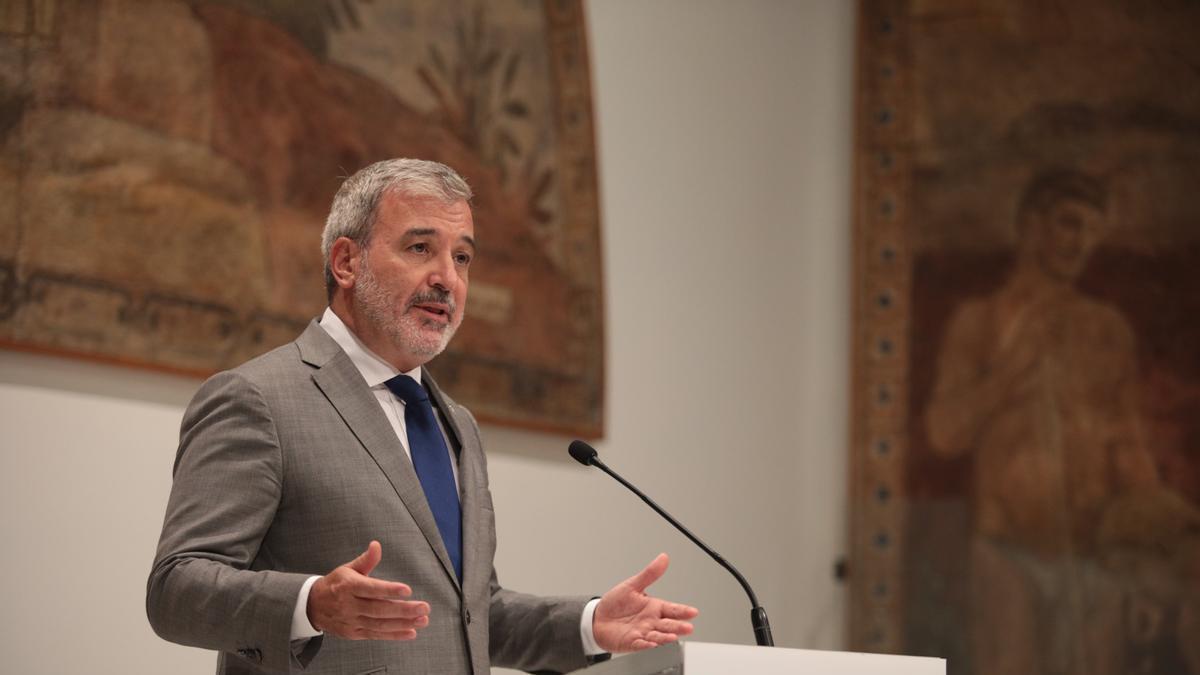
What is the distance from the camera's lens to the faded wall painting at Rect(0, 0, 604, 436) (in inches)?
167

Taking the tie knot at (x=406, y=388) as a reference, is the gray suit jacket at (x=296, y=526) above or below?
below

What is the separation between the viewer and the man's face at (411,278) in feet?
10.6

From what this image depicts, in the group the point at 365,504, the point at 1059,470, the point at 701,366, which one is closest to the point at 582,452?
the point at 365,504

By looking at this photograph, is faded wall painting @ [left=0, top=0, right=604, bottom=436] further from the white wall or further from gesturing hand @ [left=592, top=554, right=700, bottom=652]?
gesturing hand @ [left=592, top=554, right=700, bottom=652]

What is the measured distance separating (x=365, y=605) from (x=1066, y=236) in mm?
5812

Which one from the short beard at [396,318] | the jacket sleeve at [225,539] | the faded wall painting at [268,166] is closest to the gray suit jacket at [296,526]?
the jacket sleeve at [225,539]

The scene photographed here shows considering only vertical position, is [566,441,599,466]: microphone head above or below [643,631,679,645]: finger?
above

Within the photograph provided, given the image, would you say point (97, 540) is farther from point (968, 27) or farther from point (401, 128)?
point (968, 27)

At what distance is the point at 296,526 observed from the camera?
116 inches

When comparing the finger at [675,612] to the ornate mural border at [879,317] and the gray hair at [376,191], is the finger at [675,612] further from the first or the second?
the ornate mural border at [879,317]

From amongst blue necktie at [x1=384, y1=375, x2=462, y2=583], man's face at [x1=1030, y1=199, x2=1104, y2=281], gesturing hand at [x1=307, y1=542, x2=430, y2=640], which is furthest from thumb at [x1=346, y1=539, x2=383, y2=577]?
man's face at [x1=1030, y1=199, x2=1104, y2=281]

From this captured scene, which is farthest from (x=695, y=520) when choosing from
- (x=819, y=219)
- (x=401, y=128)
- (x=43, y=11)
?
(x=43, y=11)

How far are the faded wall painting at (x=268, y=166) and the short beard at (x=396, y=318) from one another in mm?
1390

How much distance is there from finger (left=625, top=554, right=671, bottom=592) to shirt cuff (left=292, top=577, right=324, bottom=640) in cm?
67
